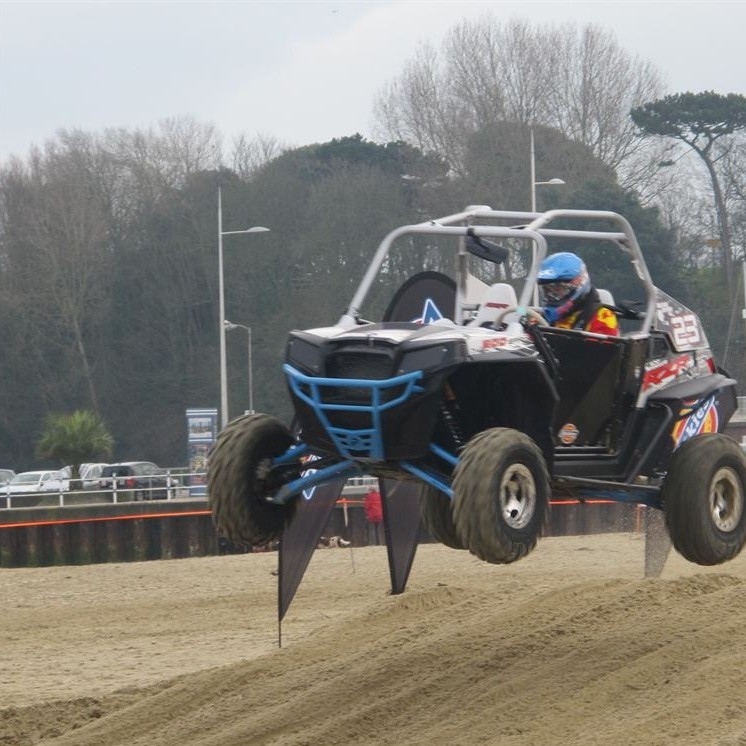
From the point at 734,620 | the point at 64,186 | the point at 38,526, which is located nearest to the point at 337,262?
the point at 64,186

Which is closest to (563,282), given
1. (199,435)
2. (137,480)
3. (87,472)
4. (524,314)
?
(524,314)

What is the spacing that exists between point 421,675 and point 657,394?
252 cm

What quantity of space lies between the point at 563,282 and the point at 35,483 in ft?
108

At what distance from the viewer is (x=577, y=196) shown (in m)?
41.7

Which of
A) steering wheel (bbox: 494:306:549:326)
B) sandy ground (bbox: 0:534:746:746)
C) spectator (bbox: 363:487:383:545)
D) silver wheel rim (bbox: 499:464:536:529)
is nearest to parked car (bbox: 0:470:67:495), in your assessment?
spectator (bbox: 363:487:383:545)

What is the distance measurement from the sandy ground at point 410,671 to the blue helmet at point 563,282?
2368 mm

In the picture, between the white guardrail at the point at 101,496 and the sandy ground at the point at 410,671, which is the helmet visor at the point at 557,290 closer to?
the sandy ground at the point at 410,671

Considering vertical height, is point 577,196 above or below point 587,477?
above

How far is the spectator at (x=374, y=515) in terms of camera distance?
904 inches

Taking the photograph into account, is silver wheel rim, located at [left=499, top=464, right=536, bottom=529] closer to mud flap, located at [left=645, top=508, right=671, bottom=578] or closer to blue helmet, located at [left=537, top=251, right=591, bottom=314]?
blue helmet, located at [left=537, top=251, right=591, bottom=314]

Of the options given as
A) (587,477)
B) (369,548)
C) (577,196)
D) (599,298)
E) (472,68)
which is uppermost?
(472,68)

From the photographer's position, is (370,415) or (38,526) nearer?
(370,415)

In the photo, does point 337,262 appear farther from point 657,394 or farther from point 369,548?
point 657,394

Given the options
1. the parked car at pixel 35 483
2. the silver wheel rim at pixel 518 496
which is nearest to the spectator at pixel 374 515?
the parked car at pixel 35 483
